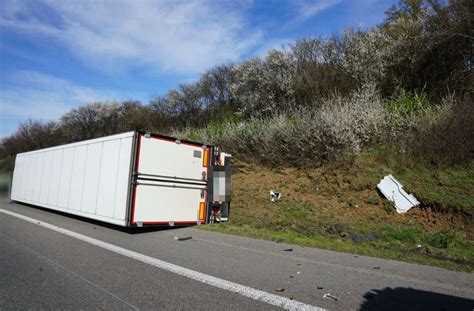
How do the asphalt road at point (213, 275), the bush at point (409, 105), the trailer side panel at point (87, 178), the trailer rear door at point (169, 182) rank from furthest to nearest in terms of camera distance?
the bush at point (409, 105)
the trailer side panel at point (87, 178)
the trailer rear door at point (169, 182)
the asphalt road at point (213, 275)

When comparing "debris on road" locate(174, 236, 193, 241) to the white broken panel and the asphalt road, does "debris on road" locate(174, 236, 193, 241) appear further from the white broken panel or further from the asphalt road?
the white broken panel

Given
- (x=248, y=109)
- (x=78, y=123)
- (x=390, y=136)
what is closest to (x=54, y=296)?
(x=390, y=136)

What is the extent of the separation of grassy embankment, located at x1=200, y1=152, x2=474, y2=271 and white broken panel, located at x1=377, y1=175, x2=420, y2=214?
18 cm

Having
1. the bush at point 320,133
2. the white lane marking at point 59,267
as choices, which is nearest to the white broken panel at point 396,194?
the bush at point 320,133

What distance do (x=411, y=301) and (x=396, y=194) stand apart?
6075 mm

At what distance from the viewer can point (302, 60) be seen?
1903 cm

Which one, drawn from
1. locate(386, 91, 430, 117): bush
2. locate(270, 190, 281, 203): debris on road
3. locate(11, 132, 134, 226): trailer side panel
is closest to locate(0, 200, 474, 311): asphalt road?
locate(11, 132, 134, 226): trailer side panel

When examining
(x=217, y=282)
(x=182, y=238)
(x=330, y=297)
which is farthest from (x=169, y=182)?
(x=330, y=297)

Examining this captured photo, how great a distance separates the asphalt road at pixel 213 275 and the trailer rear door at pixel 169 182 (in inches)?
56.3

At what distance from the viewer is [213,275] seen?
4785 mm

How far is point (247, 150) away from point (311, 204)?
5961mm

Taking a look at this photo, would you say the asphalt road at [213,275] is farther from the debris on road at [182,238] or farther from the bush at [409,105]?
the bush at [409,105]

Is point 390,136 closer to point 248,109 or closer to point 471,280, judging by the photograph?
point 471,280

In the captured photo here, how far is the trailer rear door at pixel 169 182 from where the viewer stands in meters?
8.33
